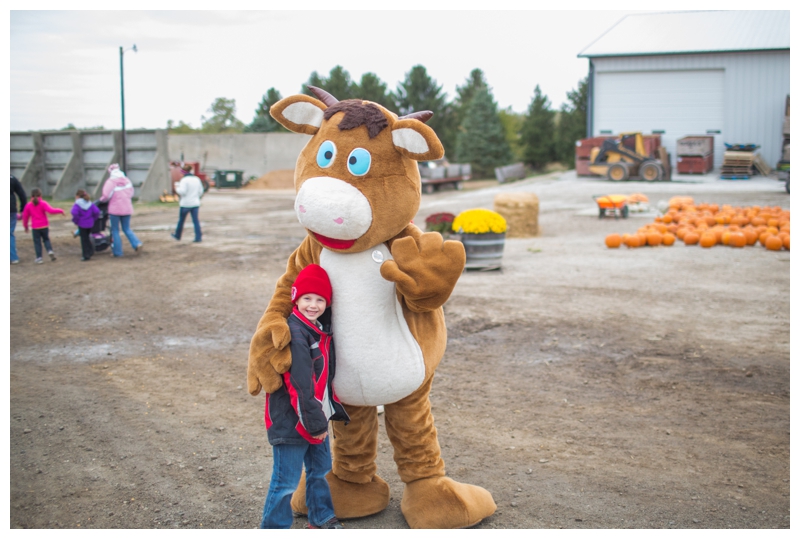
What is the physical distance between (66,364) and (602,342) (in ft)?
16.1

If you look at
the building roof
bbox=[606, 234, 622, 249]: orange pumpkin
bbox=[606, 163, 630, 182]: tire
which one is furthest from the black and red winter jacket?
the building roof

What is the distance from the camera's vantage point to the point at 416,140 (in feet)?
10.0

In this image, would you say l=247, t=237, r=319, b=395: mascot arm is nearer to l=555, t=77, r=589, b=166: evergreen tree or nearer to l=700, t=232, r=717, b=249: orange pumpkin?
l=700, t=232, r=717, b=249: orange pumpkin

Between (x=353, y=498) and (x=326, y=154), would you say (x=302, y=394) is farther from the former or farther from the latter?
(x=326, y=154)

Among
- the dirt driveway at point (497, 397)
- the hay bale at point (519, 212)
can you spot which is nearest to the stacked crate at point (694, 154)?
the hay bale at point (519, 212)

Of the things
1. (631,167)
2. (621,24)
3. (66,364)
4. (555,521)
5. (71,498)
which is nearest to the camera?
(555,521)

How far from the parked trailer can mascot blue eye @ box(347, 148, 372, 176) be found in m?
23.6

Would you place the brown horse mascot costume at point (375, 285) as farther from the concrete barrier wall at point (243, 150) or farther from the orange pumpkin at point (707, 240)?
the concrete barrier wall at point (243, 150)

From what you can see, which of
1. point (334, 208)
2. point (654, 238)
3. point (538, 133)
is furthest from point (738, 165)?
point (334, 208)

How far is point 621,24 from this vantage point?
104 ft

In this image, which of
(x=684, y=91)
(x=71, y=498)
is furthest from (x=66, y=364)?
(x=684, y=91)

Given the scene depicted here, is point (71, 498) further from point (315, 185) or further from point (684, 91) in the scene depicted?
point (684, 91)

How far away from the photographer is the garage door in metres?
27.3

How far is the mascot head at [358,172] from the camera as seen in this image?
9.97 ft
